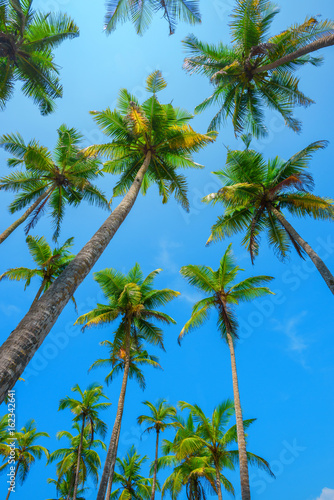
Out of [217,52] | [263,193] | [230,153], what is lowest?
[263,193]

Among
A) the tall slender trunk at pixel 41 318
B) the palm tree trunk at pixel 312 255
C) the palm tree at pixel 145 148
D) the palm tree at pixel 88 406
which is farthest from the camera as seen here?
the palm tree at pixel 88 406

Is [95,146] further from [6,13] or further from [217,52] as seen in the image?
[217,52]

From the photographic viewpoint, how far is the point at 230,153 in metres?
14.8

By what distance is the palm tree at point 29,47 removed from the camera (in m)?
10.5

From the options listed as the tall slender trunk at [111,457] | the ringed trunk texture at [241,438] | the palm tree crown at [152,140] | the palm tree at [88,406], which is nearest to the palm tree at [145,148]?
the palm tree crown at [152,140]

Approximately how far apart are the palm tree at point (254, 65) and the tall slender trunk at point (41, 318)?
838 centimetres

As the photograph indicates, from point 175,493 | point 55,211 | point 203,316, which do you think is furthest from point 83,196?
point 175,493

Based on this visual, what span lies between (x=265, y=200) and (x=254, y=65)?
5.51 metres

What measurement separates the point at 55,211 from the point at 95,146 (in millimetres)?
5685

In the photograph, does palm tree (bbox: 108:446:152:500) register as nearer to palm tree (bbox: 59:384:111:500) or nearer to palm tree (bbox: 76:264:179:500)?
palm tree (bbox: 59:384:111:500)

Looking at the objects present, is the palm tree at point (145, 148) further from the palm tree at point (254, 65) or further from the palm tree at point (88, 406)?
the palm tree at point (88, 406)

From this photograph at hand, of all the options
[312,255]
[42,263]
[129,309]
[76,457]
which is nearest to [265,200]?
[312,255]

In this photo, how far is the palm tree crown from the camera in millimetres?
12242

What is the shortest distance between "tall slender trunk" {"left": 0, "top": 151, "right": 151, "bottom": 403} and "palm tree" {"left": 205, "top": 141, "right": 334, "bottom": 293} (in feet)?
25.3
